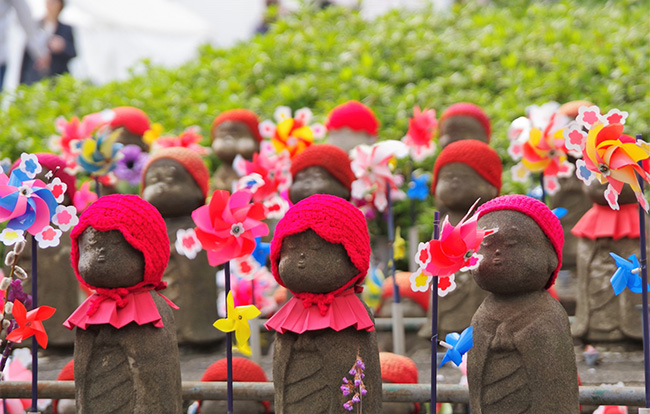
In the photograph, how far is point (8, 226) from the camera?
4.21 metres

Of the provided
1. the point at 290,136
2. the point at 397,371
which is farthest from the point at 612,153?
the point at 290,136

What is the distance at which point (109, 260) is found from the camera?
4152 millimetres

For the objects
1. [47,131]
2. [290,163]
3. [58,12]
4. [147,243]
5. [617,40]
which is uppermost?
[58,12]

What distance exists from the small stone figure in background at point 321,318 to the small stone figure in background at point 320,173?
1711 millimetres

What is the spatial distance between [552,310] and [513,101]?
566cm

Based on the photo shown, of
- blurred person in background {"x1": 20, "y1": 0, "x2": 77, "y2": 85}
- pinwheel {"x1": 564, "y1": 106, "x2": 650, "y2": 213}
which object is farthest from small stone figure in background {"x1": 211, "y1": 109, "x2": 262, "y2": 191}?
blurred person in background {"x1": 20, "y1": 0, "x2": 77, "y2": 85}

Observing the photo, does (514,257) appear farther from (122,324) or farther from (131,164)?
(131,164)

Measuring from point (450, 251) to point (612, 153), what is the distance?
886 mm

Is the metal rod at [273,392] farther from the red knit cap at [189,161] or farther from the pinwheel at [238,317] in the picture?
the red knit cap at [189,161]

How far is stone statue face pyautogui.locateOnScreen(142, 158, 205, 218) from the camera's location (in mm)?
5953

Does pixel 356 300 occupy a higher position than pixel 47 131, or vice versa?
pixel 47 131

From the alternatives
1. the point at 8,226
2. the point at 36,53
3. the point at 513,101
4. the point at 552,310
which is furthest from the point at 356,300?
the point at 36,53

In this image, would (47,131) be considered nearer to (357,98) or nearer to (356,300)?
(357,98)

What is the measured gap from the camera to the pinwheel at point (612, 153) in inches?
158
